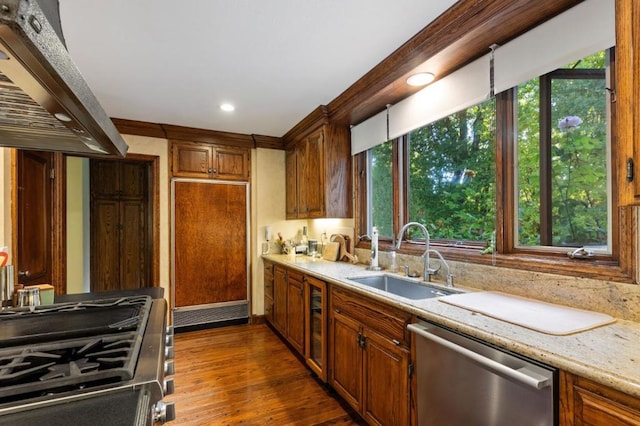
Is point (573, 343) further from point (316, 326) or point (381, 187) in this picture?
point (381, 187)

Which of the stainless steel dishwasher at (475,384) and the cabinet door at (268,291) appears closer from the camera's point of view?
the stainless steel dishwasher at (475,384)

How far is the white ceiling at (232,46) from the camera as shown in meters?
1.59

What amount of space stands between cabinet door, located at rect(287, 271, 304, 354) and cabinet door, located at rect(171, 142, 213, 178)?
169 centimetres

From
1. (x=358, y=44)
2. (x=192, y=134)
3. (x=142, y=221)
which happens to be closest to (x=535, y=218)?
(x=358, y=44)

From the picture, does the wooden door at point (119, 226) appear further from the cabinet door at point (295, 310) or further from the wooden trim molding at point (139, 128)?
the cabinet door at point (295, 310)

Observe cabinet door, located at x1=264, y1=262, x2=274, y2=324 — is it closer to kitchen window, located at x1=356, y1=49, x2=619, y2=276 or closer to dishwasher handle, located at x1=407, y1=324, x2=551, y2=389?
kitchen window, located at x1=356, y1=49, x2=619, y2=276

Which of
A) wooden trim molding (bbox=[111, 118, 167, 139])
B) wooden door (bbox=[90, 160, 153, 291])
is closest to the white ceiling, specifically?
wooden trim molding (bbox=[111, 118, 167, 139])

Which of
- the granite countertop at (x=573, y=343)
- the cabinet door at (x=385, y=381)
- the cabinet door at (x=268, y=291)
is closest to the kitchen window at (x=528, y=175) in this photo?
the granite countertop at (x=573, y=343)

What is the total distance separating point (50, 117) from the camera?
0.94 meters

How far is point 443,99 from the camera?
2051 millimetres

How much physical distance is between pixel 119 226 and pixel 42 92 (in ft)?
15.2

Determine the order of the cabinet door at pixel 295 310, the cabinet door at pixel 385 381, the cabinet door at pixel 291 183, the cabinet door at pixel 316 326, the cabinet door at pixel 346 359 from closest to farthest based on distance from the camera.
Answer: the cabinet door at pixel 385 381 → the cabinet door at pixel 346 359 → the cabinet door at pixel 316 326 → the cabinet door at pixel 295 310 → the cabinet door at pixel 291 183

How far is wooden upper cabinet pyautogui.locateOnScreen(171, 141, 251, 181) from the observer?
3.65 metres

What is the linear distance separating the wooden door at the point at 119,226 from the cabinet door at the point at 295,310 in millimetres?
2549
